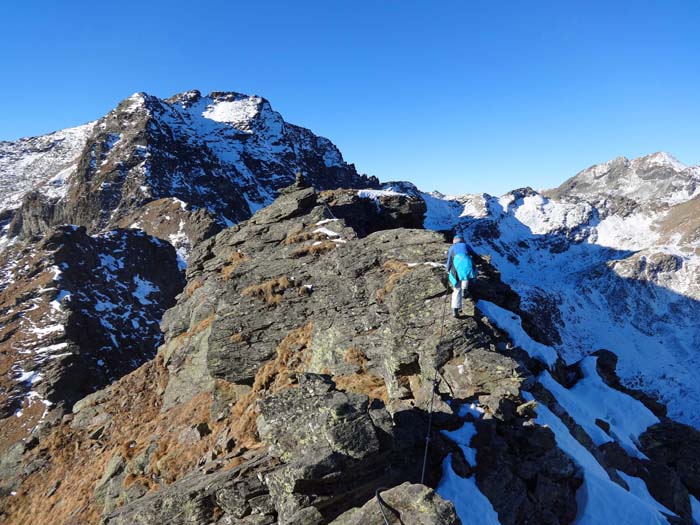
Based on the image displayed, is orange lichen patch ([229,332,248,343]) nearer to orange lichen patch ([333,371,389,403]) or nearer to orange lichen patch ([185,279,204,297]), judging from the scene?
orange lichen patch ([333,371,389,403])

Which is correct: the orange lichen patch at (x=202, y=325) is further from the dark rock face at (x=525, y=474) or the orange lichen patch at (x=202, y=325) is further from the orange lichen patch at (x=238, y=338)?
the dark rock face at (x=525, y=474)

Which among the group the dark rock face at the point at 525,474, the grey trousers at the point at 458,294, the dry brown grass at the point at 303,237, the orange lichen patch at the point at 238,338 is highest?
the dry brown grass at the point at 303,237

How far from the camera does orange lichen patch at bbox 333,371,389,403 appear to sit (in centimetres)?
1418

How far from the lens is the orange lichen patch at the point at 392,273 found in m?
16.3

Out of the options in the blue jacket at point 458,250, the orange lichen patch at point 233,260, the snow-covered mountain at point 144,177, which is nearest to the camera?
the blue jacket at point 458,250

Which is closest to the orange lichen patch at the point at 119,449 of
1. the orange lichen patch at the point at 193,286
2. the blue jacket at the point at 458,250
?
the orange lichen patch at the point at 193,286

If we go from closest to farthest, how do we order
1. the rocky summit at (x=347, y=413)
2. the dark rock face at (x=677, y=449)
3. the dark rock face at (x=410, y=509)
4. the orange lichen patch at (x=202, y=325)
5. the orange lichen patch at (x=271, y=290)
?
the dark rock face at (x=410, y=509) < the rocky summit at (x=347, y=413) < the orange lichen patch at (x=271, y=290) < the dark rock face at (x=677, y=449) < the orange lichen patch at (x=202, y=325)

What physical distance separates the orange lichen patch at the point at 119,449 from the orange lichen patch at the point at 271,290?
478cm

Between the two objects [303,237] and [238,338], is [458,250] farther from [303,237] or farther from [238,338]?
[303,237]

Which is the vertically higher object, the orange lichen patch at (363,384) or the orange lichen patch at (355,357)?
the orange lichen patch at (355,357)

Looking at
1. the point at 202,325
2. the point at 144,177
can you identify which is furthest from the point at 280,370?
the point at 144,177

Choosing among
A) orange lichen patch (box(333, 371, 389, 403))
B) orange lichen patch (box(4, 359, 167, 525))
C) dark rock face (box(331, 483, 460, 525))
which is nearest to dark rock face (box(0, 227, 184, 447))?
orange lichen patch (box(4, 359, 167, 525))

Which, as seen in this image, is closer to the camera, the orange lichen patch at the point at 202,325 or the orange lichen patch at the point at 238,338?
the orange lichen patch at the point at 238,338

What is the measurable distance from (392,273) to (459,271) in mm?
4110
